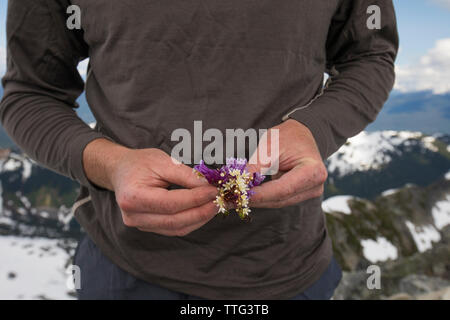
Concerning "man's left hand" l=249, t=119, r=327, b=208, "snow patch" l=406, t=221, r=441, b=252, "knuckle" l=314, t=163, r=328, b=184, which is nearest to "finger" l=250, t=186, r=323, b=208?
"man's left hand" l=249, t=119, r=327, b=208

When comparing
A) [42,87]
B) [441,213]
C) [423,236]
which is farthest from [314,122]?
[441,213]

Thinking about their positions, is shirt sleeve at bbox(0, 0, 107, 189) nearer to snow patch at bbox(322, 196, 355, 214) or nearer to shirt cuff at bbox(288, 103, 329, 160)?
shirt cuff at bbox(288, 103, 329, 160)

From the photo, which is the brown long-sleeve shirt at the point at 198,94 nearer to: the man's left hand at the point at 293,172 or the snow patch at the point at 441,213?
the man's left hand at the point at 293,172

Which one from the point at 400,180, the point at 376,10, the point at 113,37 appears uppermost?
the point at 376,10

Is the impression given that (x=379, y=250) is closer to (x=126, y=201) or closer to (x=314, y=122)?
(x=314, y=122)

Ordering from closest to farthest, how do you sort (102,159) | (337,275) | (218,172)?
(218,172)
(102,159)
(337,275)

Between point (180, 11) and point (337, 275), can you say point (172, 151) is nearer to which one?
point (180, 11)
